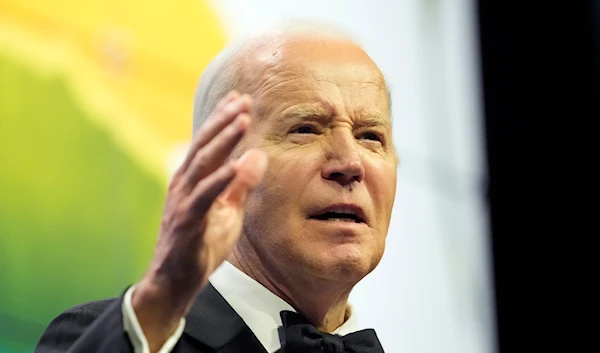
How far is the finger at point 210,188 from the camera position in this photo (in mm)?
A: 965

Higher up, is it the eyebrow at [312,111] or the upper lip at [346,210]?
the eyebrow at [312,111]

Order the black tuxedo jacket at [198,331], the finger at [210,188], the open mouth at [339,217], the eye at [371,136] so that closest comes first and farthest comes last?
the finger at [210,188] → the black tuxedo jacket at [198,331] → the open mouth at [339,217] → the eye at [371,136]

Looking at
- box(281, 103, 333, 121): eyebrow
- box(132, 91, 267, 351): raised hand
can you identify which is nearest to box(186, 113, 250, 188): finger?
box(132, 91, 267, 351): raised hand

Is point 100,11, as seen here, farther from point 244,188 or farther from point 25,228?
point 244,188

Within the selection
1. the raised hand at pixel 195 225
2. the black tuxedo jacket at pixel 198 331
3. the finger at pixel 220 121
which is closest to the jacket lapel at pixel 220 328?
the black tuxedo jacket at pixel 198 331

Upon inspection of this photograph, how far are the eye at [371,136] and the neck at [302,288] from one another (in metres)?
0.25

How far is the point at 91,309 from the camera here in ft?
4.20

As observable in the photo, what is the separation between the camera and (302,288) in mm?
1358

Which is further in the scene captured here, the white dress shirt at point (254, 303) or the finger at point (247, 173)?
the white dress shirt at point (254, 303)

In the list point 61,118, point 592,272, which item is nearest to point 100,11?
point 61,118

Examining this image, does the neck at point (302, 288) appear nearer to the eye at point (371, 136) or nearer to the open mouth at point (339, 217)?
the open mouth at point (339, 217)

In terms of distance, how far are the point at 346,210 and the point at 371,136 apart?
0.59ft

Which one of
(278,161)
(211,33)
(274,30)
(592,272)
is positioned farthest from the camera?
(592,272)

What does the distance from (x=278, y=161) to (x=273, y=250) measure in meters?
0.14
